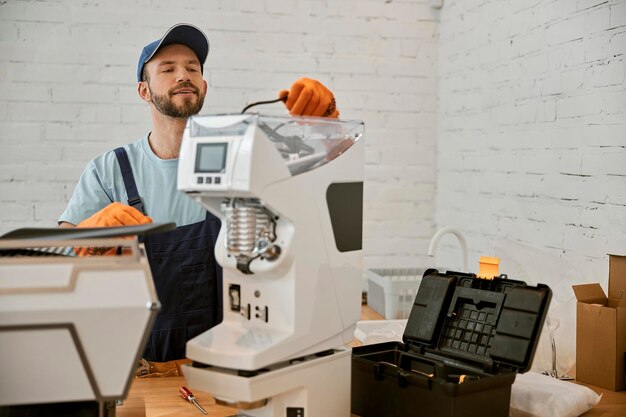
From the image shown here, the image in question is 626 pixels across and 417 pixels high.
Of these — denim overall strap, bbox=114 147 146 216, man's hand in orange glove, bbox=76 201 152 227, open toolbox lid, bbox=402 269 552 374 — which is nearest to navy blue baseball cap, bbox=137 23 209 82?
denim overall strap, bbox=114 147 146 216

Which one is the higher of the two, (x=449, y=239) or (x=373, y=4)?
(x=373, y=4)

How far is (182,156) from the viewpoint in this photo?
1425 millimetres

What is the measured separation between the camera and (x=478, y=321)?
1.71m

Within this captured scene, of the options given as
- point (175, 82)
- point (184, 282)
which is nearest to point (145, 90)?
point (175, 82)

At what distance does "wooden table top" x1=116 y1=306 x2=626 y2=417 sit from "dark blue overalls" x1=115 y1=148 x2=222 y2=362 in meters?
0.18

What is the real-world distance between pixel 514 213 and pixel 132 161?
168cm

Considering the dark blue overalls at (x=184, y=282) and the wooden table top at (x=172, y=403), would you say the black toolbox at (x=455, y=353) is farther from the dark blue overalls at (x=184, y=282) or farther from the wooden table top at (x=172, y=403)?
the dark blue overalls at (x=184, y=282)

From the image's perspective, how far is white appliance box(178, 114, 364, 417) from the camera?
1364mm

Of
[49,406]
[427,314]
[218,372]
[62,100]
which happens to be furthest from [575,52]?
[62,100]

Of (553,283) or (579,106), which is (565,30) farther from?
(553,283)

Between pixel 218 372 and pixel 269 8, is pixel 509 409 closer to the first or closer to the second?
pixel 218 372

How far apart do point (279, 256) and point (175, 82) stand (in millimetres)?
1237

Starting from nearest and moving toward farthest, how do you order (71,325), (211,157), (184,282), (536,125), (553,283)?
1. (71,325)
2. (211,157)
3. (184,282)
4. (553,283)
5. (536,125)

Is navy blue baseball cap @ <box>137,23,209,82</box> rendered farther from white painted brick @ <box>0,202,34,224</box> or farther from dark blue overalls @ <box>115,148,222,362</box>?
white painted brick @ <box>0,202,34,224</box>
